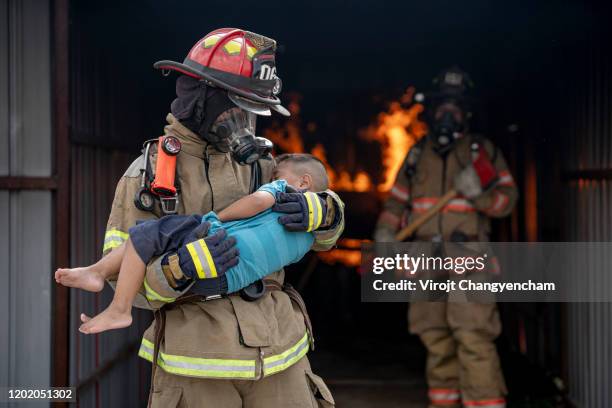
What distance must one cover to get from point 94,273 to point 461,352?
11.9 feet

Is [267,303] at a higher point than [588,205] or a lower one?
lower

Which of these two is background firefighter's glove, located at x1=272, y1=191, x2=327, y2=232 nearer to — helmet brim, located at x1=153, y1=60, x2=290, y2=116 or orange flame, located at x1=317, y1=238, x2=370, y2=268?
helmet brim, located at x1=153, y1=60, x2=290, y2=116

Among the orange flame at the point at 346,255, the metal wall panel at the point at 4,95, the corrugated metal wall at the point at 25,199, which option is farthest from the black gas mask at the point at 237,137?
the orange flame at the point at 346,255

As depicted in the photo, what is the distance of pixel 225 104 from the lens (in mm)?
2742

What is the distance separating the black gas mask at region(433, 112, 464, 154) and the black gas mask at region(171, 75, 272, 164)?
3092mm

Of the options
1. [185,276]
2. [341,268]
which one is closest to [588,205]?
[185,276]

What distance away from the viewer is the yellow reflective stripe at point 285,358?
264 cm

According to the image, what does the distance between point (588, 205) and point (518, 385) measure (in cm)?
179

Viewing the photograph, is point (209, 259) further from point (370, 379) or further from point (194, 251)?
point (370, 379)

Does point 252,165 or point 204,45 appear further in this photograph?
point 252,165

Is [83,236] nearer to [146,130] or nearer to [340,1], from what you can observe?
[146,130]

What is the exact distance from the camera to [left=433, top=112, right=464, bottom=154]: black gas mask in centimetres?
562

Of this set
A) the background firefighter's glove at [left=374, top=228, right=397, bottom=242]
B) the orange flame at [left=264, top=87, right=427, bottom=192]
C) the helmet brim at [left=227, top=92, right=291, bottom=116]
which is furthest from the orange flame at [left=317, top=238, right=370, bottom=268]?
the helmet brim at [left=227, top=92, right=291, bottom=116]

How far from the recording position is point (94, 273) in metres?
2.61
